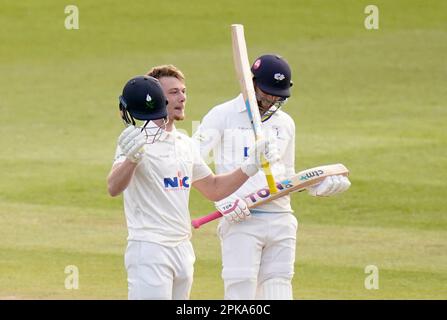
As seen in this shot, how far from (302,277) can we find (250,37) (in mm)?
15291

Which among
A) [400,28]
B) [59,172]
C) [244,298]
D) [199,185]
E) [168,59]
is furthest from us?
[400,28]

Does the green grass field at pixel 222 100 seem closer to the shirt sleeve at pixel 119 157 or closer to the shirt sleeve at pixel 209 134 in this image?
the shirt sleeve at pixel 209 134

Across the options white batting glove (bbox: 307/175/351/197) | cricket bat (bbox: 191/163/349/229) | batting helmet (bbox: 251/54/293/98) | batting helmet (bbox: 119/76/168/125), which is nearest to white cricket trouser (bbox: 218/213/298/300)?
cricket bat (bbox: 191/163/349/229)

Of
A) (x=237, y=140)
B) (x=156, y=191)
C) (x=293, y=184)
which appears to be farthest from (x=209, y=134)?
(x=156, y=191)

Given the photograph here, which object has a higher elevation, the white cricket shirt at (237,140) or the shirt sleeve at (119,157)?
the white cricket shirt at (237,140)

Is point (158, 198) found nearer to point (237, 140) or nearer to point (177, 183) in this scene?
point (177, 183)

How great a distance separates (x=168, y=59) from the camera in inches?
1025

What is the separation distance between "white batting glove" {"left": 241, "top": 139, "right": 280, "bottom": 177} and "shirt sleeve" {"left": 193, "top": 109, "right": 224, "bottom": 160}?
3.16 feet

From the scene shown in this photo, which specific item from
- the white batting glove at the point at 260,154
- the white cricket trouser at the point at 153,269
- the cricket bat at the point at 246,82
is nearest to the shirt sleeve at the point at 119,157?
the white cricket trouser at the point at 153,269

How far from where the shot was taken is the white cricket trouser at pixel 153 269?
7.45 metres

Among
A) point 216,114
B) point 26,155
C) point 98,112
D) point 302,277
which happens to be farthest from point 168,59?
point 216,114

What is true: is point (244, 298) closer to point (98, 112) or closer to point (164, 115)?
point (164, 115)

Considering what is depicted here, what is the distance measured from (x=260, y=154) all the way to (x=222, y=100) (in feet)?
49.5
